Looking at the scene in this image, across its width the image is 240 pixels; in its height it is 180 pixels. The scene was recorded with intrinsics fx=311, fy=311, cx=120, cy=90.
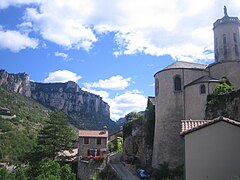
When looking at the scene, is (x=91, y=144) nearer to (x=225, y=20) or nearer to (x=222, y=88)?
(x=222, y=88)

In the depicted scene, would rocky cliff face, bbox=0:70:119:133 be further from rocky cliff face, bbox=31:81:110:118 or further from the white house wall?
the white house wall

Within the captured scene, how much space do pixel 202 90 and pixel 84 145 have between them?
2731cm

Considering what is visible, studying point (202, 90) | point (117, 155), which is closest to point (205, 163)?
point (202, 90)

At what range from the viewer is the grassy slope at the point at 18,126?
254 feet

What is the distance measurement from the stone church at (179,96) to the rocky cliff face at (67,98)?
94546 millimetres

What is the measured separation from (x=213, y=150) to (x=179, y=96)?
2755 centimetres

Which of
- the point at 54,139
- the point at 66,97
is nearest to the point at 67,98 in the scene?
the point at 66,97

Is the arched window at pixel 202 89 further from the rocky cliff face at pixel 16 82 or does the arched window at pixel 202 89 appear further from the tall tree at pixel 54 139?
the rocky cliff face at pixel 16 82

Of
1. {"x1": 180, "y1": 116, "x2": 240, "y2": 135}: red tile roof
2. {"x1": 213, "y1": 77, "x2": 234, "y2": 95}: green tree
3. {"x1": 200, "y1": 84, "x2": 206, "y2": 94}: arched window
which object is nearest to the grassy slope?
{"x1": 200, "y1": 84, "x2": 206, "y2": 94}: arched window

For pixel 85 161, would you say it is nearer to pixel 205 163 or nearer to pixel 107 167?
pixel 107 167

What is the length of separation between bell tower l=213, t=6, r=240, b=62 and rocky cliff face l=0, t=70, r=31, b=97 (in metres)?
110

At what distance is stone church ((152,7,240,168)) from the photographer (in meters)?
39.2

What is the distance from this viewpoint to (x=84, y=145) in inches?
2279

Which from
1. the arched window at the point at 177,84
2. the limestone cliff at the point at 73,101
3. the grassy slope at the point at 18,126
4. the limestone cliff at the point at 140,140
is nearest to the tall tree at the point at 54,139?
the limestone cliff at the point at 140,140
